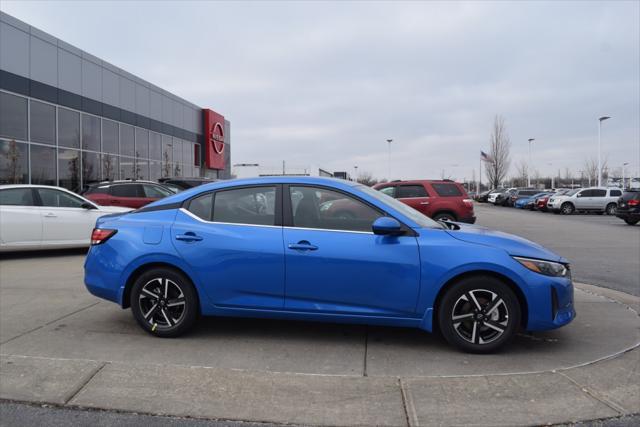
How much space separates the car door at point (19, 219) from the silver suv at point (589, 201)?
1155 inches

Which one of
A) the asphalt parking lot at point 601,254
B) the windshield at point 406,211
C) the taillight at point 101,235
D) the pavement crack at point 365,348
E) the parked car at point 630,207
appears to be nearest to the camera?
the pavement crack at point 365,348

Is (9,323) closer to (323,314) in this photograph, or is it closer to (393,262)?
(323,314)

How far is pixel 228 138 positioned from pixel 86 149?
2291 cm

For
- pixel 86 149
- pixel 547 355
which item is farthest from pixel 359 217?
pixel 86 149

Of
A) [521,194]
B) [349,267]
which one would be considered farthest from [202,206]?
[521,194]

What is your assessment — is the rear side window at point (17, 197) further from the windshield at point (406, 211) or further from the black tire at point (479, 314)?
the black tire at point (479, 314)

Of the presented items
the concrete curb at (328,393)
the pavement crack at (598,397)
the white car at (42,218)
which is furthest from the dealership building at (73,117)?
the pavement crack at (598,397)

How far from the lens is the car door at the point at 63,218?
988 centimetres

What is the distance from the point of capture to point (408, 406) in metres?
3.43

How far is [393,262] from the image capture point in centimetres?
432

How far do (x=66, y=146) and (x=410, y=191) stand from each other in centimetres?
1448

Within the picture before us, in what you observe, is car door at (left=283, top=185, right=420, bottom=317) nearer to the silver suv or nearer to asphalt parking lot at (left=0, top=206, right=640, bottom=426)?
asphalt parking lot at (left=0, top=206, right=640, bottom=426)

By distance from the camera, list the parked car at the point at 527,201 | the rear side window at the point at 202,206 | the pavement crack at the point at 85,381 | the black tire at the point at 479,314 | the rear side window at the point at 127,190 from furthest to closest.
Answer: the parked car at the point at 527,201, the rear side window at the point at 127,190, the rear side window at the point at 202,206, the black tire at the point at 479,314, the pavement crack at the point at 85,381

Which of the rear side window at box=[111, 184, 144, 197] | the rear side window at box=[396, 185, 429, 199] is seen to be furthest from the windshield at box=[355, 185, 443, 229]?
the rear side window at box=[111, 184, 144, 197]
